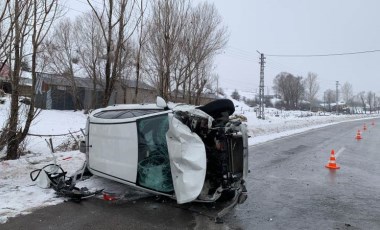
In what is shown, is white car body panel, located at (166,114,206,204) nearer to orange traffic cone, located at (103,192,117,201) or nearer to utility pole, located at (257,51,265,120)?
orange traffic cone, located at (103,192,117,201)

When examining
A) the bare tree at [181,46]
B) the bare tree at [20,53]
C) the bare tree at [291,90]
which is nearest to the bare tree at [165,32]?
the bare tree at [181,46]

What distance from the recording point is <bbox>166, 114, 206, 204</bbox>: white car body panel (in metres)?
5.43

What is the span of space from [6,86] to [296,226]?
901cm

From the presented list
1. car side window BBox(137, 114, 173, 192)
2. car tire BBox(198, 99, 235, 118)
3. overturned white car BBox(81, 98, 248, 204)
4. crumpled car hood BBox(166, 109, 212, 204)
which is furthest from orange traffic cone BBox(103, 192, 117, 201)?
car tire BBox(198, 99, 235, 118)

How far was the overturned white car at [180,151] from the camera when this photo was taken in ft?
18.0

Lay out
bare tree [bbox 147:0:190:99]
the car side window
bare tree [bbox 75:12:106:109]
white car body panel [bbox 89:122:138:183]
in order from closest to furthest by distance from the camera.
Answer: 1. the car side window
2. white car body panel [bbox 89:122:138:183]
3. bare tree [bbox 147:0:190:99]
4. bare tree [bbox 75:12:106:109]

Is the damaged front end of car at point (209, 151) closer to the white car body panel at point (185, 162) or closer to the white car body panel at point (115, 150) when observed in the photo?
the white car body panel at point (185, 162)

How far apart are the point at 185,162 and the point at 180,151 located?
18 cm

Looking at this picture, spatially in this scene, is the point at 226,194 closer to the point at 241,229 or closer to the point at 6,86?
the point at 241,229

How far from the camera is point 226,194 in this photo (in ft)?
20.8

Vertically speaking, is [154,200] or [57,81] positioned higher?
[57,81]

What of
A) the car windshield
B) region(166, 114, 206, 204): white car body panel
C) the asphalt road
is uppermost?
the car windshield

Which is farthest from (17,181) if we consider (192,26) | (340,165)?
(192,26)

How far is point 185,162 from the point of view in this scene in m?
5.48
